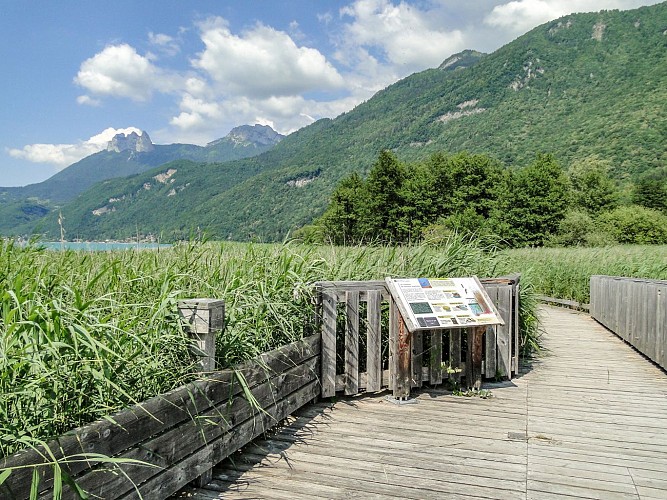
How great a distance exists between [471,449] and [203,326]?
210 cm

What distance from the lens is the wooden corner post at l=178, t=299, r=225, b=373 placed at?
2852mm

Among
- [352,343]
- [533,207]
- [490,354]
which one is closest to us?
[352,343]

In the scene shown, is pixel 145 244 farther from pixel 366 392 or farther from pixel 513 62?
pixel 513 62

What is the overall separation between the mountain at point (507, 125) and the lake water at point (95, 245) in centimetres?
3318

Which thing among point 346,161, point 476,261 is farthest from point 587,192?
point 346,161

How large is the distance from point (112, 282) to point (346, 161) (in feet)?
418

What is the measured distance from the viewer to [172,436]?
2631 millimetres

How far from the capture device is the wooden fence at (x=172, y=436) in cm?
192

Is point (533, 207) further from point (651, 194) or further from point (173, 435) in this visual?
point (173, 435)

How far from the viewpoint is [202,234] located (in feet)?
15.0

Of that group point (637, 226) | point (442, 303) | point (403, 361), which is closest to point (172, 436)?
point (403, 361)

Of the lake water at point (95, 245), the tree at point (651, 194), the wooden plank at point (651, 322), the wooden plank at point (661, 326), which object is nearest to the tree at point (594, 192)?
the tree at point (651, 194)

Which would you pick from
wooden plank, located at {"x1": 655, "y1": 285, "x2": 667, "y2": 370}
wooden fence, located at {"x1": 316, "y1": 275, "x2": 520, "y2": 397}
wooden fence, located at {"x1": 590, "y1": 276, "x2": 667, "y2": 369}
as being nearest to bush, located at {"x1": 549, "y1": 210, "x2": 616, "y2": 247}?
wooden fence, located at {"x1": 590, "y1": 276, "x2": 667, "y2": 369}

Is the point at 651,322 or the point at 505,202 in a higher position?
the point at 505,202
